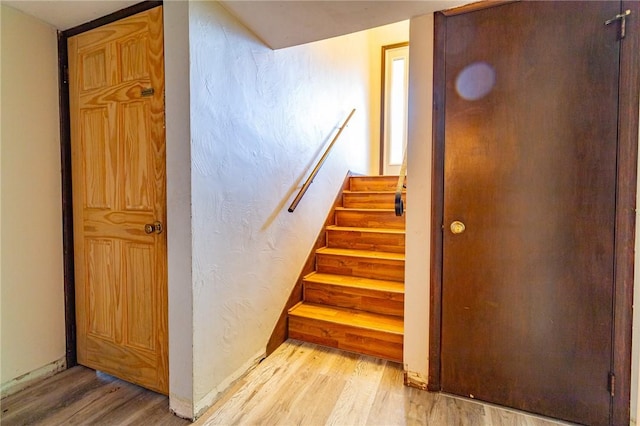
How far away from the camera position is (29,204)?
1598mm

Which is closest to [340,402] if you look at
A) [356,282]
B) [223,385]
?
[223,385]

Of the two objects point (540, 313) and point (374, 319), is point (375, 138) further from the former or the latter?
point (540, 313)

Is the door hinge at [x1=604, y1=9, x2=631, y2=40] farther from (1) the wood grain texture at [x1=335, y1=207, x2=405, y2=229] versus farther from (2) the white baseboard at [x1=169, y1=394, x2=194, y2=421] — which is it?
(2) the white baseboard at [x1=169, y1=394, x2=194, y2=421]

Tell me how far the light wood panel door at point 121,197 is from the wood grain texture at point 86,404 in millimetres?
73

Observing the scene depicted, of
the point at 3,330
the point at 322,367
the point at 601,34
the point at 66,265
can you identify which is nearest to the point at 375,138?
the point at 601,34

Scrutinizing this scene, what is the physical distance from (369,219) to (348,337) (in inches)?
46.5

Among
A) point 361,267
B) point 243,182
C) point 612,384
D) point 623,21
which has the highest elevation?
point 623,21

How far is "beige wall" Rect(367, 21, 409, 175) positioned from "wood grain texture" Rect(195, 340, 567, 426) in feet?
9.87

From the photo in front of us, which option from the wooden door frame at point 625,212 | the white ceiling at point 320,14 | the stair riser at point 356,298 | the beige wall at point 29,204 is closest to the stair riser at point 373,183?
the stair riser at point 356,298

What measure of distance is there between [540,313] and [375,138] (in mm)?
3239

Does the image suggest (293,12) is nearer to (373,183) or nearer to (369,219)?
(369,219)

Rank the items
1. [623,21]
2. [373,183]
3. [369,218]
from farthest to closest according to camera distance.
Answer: [373,183]
[369,218]
[623,21]

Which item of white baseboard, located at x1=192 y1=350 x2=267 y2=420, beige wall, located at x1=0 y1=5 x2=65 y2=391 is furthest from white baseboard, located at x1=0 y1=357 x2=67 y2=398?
white baseboard, located at x1=192 y1=350 x2=267 y2=420

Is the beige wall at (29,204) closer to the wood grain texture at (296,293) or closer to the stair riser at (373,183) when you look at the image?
the wood grain texture at (296,293)
